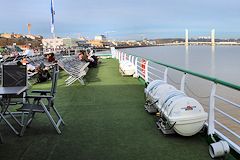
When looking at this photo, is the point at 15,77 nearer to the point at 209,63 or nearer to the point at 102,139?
the point at 102,139

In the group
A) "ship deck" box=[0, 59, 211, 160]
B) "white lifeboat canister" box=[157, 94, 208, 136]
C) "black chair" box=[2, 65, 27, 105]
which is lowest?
"ship deck" box=[0, 59, 211, 160]

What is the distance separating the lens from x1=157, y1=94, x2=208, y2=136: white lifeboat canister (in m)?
4.07

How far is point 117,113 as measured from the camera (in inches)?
230

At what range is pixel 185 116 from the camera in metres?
4.05

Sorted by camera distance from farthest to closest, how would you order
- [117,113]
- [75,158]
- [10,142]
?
[117,113] → [10,142] → [75,158]

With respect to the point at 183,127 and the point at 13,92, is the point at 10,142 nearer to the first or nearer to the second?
the point at 13,92

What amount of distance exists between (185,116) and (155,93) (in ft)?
4.49

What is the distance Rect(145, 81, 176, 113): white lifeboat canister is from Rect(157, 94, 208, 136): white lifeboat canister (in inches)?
34.9

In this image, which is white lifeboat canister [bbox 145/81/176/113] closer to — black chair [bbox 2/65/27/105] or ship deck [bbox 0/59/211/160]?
ship deck [bbox 0/59/211/160]

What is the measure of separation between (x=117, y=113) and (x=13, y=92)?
2184mm

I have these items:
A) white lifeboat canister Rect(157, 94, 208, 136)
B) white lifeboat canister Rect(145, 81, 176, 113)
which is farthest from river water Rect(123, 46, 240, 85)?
white lifeboat canister Rect(157, 94, 208, 136)

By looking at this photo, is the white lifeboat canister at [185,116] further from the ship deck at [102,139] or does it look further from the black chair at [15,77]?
the black chair at [15,77]

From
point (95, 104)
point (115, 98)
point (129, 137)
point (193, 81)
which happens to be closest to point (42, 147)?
point (129, 137)

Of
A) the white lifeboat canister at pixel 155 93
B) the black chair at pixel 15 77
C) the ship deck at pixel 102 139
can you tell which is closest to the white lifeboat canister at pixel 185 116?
the ship deck at pixel 102 139
